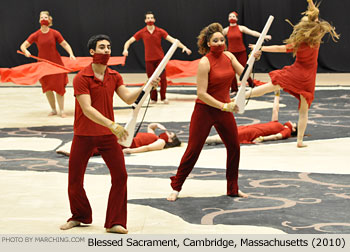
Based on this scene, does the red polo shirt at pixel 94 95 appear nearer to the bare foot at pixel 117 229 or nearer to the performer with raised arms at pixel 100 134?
the performer with raised arms at pixel 100 134

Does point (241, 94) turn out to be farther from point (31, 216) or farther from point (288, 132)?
point (288, 132)

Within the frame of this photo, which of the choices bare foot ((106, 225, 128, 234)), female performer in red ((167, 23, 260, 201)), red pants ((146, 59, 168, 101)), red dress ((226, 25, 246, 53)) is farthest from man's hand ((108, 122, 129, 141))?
red dress ((226, 25, 246, 53))

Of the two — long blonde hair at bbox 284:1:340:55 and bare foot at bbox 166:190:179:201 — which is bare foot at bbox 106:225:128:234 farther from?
long blonde hair at bbox 284:1:340:55

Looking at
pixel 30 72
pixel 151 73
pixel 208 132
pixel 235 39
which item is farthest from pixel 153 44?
pixel 208 132

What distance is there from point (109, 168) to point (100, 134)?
22 centimetres

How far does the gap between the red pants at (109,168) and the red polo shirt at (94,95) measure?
0.05m

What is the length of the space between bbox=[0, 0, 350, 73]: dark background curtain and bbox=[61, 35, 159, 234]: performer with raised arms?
11384mm

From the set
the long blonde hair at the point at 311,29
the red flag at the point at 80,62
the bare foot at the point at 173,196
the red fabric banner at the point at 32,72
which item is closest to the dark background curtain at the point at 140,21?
the red flag at the point at 80,62

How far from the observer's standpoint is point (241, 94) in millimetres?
5320

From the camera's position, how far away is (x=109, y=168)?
174 inches

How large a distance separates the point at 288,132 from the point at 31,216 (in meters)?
3.81

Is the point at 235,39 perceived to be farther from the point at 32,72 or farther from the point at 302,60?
the point at 302,60

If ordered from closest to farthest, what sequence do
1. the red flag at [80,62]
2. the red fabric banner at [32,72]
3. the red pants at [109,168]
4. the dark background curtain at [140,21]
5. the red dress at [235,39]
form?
the red pants at [109,168] → the red fabric banner at [32,72] → the red flag at [80,62] → the red dress at [235,39] → the dark background curtain at [140,21]

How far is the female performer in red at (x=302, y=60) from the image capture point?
23.1 ft
